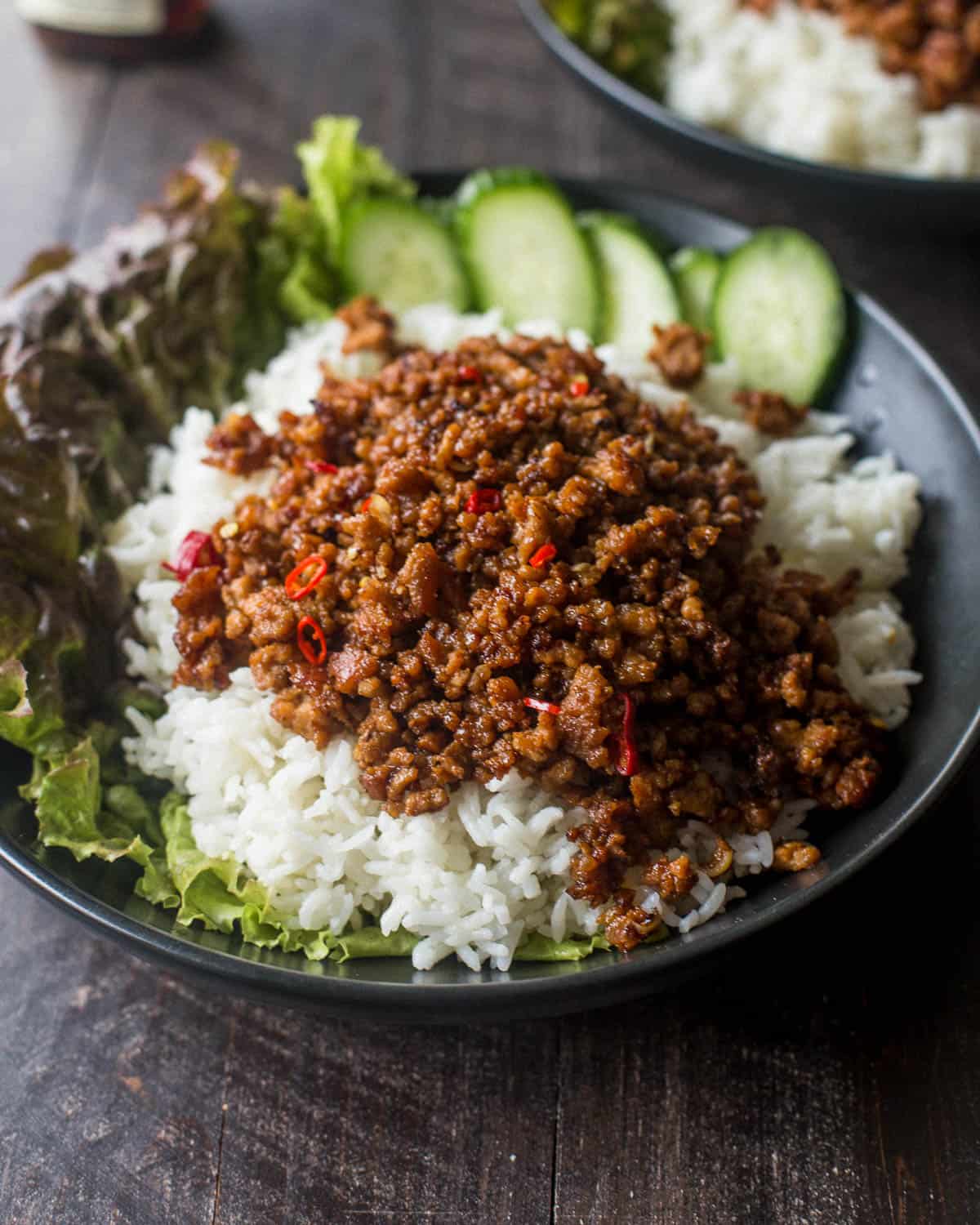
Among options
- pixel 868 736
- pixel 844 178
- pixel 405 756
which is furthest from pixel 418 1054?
pixel 844 178

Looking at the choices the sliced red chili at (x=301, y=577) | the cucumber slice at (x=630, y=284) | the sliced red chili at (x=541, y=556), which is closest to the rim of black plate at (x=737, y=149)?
the cucumber slice at (x=630, y=284)

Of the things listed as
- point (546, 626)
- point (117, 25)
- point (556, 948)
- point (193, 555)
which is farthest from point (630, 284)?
point (117, 25)

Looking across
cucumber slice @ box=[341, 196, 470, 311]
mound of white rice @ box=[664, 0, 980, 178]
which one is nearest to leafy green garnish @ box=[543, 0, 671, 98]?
mound of white rice @ box=[664, 0, 980, 178]

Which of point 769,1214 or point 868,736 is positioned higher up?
point 868,736

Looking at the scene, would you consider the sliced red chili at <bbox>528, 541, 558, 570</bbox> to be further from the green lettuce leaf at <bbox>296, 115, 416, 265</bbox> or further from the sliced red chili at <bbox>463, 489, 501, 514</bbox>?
the green lettuce leaf at <bbox>296, 115, 416, 265</bbox>

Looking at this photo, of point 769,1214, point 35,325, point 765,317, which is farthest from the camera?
point 765,317

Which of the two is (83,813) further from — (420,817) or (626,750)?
(626,750)

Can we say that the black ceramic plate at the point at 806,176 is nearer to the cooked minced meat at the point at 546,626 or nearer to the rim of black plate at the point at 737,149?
the rim of black plate at the point at 737,149

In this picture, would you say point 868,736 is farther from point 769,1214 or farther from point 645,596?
point 769,1214
